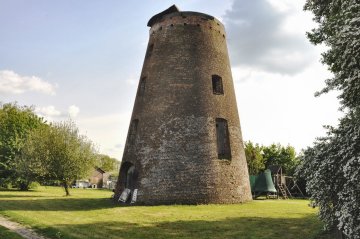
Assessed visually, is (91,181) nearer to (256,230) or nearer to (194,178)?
(194,178)

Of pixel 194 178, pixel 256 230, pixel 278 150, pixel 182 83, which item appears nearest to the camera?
pixel 256 230

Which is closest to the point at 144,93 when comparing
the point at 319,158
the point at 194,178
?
the point at 194,178

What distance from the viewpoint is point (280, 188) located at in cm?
Answer: 3531

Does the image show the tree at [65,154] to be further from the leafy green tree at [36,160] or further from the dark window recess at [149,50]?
the dark window recess at [149,50]

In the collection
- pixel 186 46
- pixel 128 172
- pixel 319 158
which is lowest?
pixel 319 158

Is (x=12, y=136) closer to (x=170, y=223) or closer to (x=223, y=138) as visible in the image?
(x=223, y=138)

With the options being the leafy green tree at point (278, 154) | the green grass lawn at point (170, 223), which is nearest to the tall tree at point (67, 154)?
the green grass lawn at point (170, 223)

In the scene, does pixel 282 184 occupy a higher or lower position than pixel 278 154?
lower

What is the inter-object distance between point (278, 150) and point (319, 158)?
47262 millimetres

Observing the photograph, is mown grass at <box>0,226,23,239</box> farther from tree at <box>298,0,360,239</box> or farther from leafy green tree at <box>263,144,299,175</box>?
leafy green tree at <box>263,144,299,175</box>

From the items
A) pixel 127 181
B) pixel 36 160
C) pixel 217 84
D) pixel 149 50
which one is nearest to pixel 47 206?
pixel 127 181

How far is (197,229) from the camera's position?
12.3 metres

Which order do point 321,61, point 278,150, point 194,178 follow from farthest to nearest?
point 278,150 → point 194,178 → point 321,61

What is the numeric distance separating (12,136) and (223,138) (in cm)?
2667
